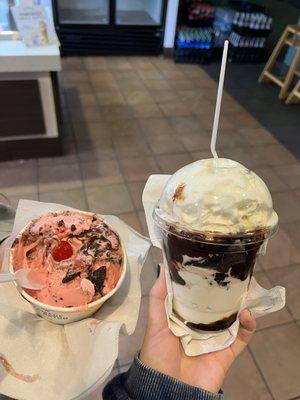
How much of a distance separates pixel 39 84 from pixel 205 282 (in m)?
2.14

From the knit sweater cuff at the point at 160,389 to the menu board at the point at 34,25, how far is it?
7.39 ft

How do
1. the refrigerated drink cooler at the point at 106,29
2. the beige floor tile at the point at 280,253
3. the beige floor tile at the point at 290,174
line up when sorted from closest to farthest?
the beige floor tile at the point at 280,253
the beige floor tile at the point at 290,174
the refrigerated drink cooler at the point at 106,29

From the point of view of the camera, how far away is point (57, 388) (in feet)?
2.75

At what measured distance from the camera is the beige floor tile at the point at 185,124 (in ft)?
11.3

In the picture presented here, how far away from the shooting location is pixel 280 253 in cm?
220

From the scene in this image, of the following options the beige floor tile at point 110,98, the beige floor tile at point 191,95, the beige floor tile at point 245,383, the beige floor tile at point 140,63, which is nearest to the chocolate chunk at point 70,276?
the beige floor tile at point 245,383

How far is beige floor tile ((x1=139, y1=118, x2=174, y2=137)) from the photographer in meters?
3.37

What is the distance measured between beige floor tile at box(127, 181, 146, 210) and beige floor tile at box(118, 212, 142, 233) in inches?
3.6

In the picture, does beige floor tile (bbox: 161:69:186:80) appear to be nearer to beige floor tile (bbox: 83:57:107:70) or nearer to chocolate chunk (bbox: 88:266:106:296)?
beige floor tile (bbox: 83:57:107:70)

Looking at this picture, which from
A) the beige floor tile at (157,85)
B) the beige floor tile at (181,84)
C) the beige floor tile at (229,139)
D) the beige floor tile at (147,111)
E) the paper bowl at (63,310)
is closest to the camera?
the paper bowl at (63,310)

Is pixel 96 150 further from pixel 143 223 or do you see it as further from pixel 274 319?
pixel 274 319

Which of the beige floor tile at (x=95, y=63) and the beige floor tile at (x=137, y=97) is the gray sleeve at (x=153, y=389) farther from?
the beige floor tile at (x=95, y=63)

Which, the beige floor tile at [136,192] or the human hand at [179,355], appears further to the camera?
the beige floor tile at [136,192]

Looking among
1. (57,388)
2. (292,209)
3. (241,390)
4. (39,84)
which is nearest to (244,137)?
(292,209)
